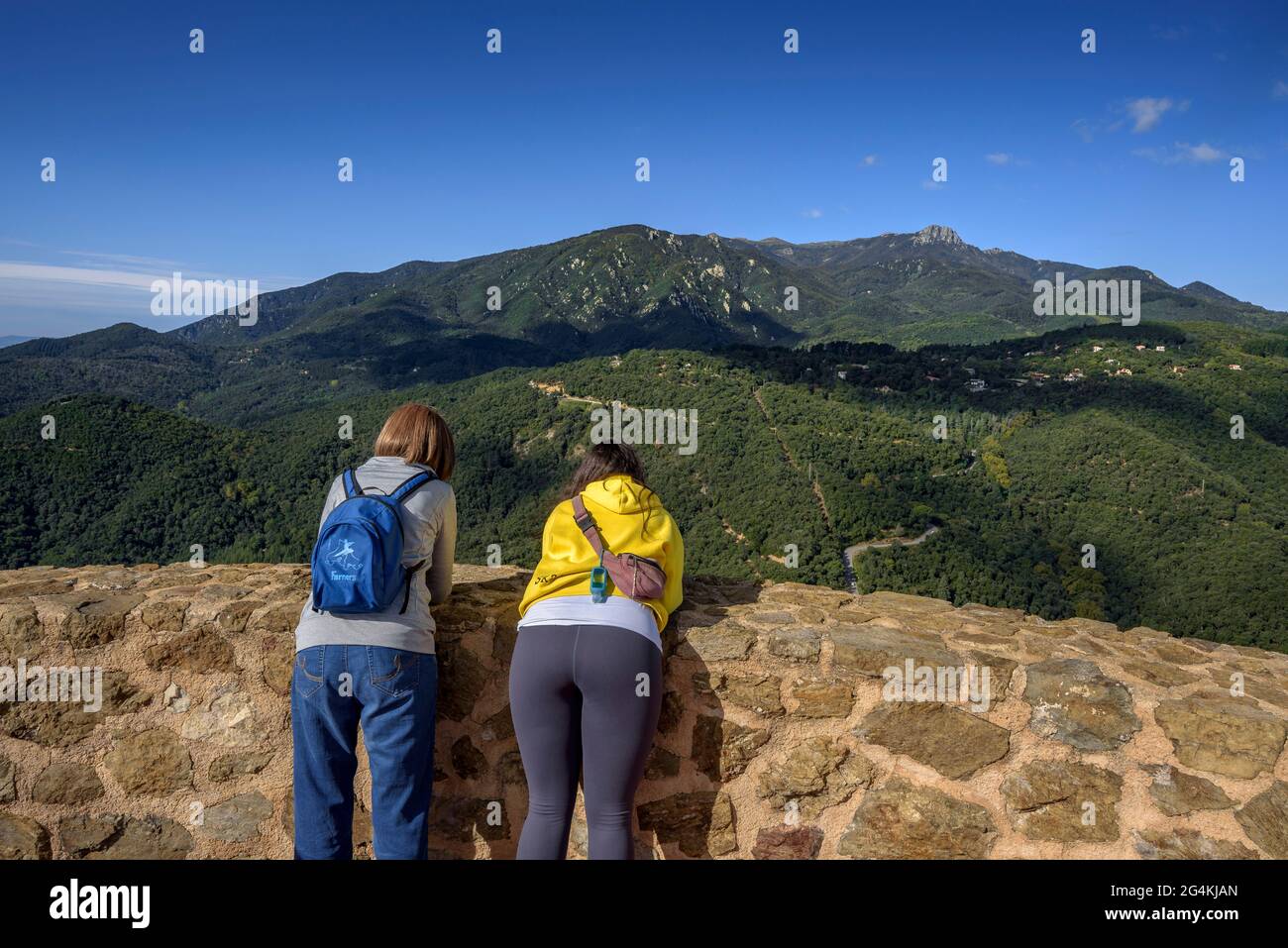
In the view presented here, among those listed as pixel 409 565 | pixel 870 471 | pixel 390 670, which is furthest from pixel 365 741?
pixel 870 471

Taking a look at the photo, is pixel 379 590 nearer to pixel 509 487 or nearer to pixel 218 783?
pixel 218 783

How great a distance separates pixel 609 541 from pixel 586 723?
603mm

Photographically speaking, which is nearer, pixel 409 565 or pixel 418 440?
pixel 409 565

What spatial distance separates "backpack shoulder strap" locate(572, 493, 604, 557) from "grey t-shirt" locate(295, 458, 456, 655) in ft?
1.51

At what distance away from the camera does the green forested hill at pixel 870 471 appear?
40.9 meters

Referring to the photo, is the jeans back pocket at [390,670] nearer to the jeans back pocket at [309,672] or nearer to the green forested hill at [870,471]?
the jeans back pocket at [309,672]

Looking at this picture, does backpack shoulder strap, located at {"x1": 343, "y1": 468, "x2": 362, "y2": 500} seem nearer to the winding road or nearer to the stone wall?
the stone wall

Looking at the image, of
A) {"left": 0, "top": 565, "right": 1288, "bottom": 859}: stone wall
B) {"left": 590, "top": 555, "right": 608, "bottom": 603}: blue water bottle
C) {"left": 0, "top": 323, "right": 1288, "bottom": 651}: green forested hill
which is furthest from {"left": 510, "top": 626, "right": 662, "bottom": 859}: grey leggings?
{"left": 0, "top": 323, "right": 1288, "bottom": 651}: green forested hill

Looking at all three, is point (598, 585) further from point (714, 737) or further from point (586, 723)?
point (714, 737)

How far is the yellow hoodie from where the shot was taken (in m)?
2.32

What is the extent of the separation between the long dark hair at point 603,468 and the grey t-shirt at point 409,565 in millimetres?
488

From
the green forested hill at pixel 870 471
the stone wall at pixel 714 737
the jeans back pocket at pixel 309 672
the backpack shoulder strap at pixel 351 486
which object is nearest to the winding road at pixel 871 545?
the green forested hill at pixel 870 471

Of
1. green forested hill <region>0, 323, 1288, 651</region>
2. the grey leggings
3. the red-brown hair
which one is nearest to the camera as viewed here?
the grey leggings

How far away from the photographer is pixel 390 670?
225cm
